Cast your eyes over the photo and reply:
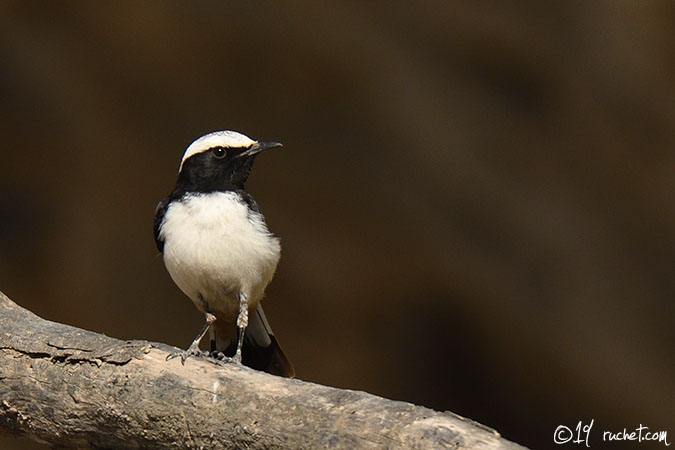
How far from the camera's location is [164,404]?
269cm

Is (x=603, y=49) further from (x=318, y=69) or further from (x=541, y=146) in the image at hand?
(x=318, y=69)

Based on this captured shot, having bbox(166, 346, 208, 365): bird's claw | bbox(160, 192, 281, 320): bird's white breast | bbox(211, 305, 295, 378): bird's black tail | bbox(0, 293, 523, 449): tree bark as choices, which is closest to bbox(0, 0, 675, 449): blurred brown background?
bbox(211, 305, 295, 378): bird's black tail

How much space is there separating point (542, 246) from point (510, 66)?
3.85 ft

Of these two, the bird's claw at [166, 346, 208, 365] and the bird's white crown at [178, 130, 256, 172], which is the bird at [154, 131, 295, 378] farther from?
the bird's claw at [166, 346, 208, 365]

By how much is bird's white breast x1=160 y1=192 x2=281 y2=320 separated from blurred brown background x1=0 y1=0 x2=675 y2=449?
2214mm

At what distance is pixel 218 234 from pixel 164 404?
0.79 m

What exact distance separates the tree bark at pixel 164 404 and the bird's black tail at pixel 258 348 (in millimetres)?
868

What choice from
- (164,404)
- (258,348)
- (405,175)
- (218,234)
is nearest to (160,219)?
(218,234)

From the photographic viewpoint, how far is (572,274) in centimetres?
550

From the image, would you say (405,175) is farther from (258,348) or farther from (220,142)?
(220,142)

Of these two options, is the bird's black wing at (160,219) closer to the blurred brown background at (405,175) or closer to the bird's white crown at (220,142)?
the bird's white crown at (220,142)

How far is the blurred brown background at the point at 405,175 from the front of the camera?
17.8ft

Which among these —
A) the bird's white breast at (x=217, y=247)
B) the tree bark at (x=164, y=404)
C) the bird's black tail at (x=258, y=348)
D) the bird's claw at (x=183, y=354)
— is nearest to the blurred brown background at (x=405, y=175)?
the bird's black tail at (x=258, y=348)

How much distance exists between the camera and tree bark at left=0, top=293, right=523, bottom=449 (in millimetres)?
2328
